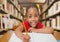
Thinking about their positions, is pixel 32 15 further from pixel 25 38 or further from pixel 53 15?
pixel 53 15

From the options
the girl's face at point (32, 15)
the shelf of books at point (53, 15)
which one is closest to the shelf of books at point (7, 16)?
the shelf of books at point (53, 15)

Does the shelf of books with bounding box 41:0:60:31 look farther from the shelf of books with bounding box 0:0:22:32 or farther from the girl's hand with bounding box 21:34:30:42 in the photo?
the girl's hand with bounding box 21:34:30:42

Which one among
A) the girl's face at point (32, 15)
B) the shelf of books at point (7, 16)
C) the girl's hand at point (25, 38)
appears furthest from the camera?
the shelf of books at point (7, 16)

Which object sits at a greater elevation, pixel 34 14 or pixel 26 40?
pixel 34 14

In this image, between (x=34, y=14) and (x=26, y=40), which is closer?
(x=26, y=40)

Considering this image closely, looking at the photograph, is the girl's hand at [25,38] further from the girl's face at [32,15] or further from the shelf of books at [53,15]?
the shelf of books at [53,15]

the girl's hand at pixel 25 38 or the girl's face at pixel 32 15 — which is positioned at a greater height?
the girl's face at pixel 32 15

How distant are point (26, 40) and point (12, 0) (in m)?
1.15

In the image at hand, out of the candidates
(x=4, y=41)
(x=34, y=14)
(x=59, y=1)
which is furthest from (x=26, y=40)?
(x=59, y=1)

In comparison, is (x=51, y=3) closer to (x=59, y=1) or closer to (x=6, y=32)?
(x=59, y=1)

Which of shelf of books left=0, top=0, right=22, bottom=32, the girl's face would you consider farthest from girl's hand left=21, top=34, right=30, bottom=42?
shelf of books left=0, top=0, right=22, bottom=32

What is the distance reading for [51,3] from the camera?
191 centimetres

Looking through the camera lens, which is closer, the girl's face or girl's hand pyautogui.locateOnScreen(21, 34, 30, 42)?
girl's hand pyautogui.locateOnScreen(21, 34, 30, 42)

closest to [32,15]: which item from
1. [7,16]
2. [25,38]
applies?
[25,38]
